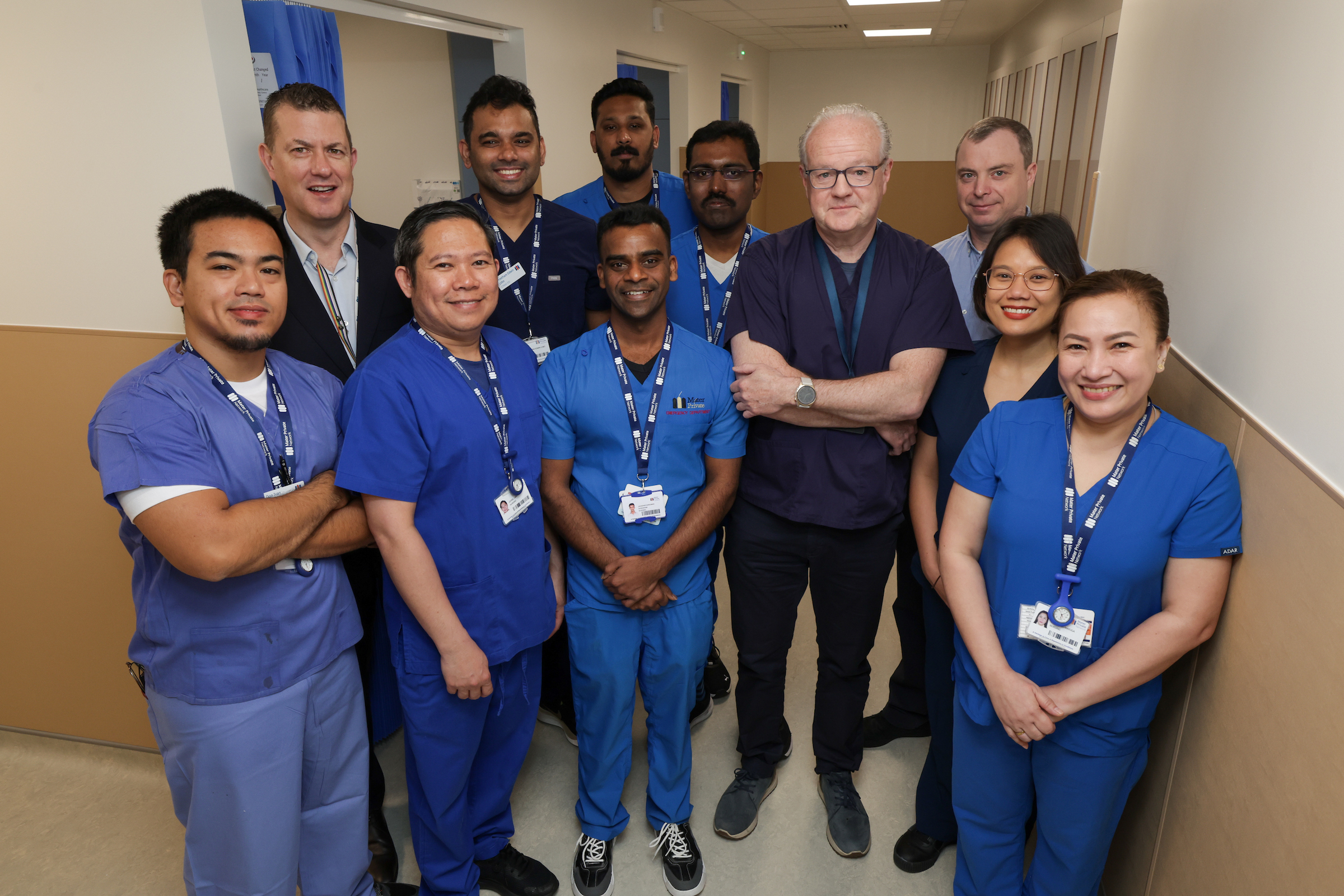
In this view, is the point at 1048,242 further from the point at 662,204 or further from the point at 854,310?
the point at 662,204

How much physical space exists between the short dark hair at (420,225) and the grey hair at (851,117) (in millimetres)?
868

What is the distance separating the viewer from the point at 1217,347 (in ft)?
5.64

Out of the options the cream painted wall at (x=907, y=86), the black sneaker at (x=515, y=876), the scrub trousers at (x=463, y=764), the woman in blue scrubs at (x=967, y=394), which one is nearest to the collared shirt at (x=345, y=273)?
the scrub trousers at (x=463, y=764)

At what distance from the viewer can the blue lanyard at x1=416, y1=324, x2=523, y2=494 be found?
187 cm

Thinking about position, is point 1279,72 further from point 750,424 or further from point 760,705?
point 760,705

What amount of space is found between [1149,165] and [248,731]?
3.03 metres

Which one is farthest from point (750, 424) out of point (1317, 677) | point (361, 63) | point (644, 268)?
Result: point (361, 63)

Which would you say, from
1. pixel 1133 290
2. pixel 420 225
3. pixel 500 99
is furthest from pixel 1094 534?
pixel 500 99

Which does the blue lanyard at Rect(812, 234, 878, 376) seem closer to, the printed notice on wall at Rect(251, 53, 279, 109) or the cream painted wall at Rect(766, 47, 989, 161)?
the printed notice on wall at Rect(251, 53, 279, 109)

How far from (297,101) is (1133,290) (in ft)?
6.87

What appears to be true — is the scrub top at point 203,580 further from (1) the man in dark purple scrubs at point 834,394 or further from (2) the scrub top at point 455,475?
(1) the man in dark purple scrubs at point 834,394

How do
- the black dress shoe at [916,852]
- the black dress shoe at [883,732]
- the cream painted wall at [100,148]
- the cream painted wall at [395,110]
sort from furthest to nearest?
the cream painted wall at [395,110] < the black dress shoe at [883,732] < the black dress shoe at [916,852] < the cream painted wall at [100,148]

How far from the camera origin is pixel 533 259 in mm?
2594

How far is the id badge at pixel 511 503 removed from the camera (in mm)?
1879
